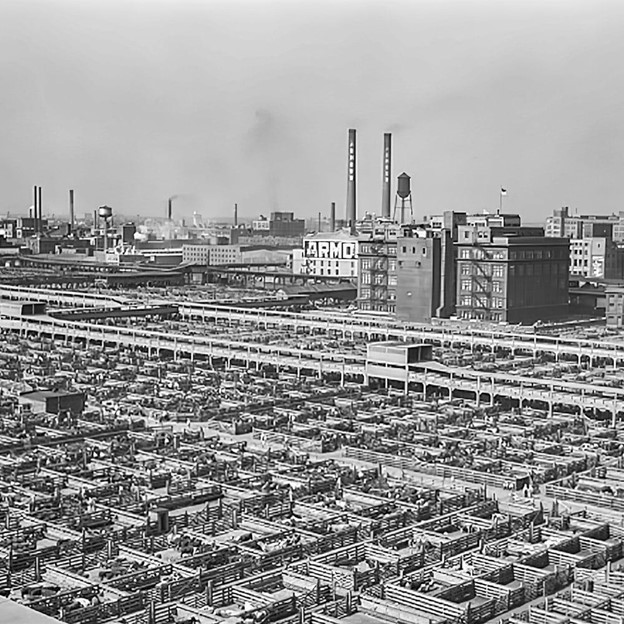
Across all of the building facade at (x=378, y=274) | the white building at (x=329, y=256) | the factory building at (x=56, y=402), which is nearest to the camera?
the factory building at (x=56, y=402)

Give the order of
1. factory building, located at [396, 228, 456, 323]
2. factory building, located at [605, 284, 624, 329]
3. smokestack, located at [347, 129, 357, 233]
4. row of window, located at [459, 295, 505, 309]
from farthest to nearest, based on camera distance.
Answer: smokestack, located at [347, 129, 357, 233] < factory building, located at [605, 284, 624, 329] < factory building, located at [396, 228, 456, 323] < row of window, located at [459, 295, 505, 309]

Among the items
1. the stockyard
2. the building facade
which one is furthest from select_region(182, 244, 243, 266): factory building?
the stockyard

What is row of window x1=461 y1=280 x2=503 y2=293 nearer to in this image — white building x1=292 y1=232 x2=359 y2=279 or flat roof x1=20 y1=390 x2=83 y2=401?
white building x1=292 y1=232 x2=359 y2=279

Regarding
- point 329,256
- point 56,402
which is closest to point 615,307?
point 329,256

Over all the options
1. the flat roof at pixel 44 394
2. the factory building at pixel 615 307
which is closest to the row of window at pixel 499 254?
the factory building at pixel 615 307

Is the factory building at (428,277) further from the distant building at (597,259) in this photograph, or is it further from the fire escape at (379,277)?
the distant building at (597,259)
